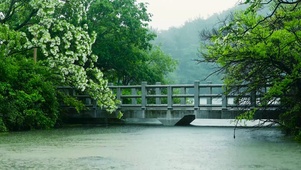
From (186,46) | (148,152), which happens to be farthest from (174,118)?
(186,46)

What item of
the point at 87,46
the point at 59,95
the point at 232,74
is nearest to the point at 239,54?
the point at 232,74

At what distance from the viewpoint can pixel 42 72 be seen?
19203mm

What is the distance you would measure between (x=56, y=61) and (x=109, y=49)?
7.58 meters

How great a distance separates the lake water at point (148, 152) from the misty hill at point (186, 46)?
38.4 meters

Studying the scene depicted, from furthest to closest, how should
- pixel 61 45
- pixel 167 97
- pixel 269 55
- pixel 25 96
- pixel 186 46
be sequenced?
pixel 186 46
pixel 167 97
pixel 61 45
pixel 25 96
pixel 269 55

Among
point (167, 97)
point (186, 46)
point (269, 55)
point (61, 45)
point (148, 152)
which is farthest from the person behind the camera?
point (186, 46)

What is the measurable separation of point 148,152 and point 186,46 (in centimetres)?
5878

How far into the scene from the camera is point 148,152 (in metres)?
11.2

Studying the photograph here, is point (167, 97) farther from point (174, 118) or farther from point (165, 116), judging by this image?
point (174, 118)

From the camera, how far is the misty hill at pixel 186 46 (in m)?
60.6

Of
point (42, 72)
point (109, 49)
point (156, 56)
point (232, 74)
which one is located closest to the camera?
point (232, 74)

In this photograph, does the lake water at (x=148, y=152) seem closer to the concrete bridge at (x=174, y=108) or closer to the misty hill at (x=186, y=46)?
the concrete bridge at (x=174, y=108)

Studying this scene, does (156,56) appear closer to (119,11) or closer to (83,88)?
(119,11)

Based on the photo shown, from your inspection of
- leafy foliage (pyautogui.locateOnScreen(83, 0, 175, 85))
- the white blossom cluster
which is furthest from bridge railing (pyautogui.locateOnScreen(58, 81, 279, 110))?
leafy foliage (pyautogui.locateOnScreen(83, 0, 175, 85))
